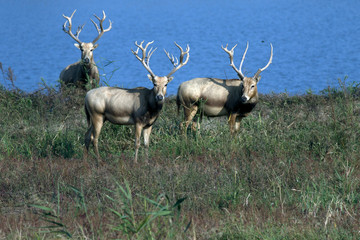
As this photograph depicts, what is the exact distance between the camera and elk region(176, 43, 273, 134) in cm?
1134

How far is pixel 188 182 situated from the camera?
26.9 ft

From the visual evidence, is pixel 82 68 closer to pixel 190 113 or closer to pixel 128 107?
pixel 190 113

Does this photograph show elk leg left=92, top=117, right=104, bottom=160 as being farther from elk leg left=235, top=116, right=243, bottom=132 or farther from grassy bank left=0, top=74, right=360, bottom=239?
elk leg left=235, top=116, right=243, bottom=132

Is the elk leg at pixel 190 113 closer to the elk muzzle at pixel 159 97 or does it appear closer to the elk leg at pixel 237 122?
the elk leg at pixel 237 122

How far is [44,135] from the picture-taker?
11047mm

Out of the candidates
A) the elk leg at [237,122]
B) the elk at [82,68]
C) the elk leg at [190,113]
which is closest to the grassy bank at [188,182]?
the elk leg at [190,113]

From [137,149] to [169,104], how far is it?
412cm

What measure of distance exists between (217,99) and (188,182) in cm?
348

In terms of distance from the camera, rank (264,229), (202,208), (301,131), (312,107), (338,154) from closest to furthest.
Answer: (264,229) → (202,208) → (338,154) → (301,131) → (312,107)

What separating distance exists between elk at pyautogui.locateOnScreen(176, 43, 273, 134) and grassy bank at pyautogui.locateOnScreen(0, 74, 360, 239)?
338mm

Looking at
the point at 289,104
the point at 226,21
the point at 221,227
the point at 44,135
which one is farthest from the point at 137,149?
the point at 226,21

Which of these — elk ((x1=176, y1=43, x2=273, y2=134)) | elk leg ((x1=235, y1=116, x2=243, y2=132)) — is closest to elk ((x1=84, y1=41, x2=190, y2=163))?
elk ((x1=176, y1=43, x2=273, y2=134))

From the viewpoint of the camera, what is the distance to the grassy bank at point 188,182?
650 centimetres

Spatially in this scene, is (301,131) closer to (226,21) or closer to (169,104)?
(169,104)
